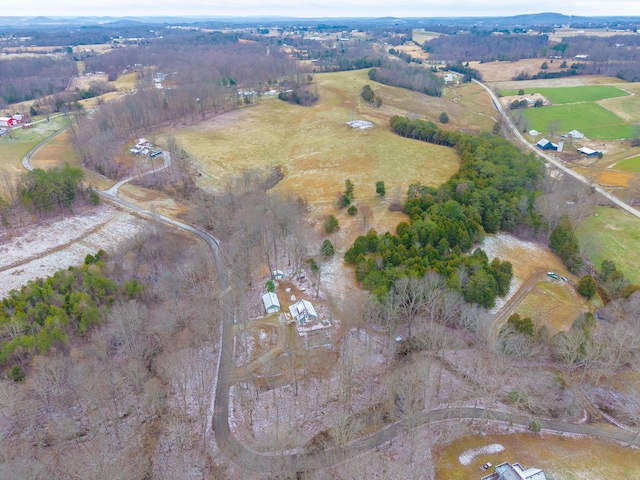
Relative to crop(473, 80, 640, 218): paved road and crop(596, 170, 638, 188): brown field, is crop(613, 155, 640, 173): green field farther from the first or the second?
crop(473, 80, 640, 218): paved road

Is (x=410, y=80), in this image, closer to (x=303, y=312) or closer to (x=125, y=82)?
(x=125, y=82)

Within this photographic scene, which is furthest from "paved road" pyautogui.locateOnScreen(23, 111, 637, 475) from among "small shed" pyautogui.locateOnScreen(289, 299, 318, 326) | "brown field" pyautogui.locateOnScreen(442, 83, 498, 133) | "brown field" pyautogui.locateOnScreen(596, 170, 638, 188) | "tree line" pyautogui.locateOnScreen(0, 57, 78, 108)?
"tree line" pyautogui.locateOnScreen(0, 57, 78, 108)

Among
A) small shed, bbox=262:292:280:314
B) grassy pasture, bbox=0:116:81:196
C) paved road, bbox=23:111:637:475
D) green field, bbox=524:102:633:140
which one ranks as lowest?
paved road, bbox=23:111:637:475

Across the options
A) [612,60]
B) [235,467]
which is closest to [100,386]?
[235,467]

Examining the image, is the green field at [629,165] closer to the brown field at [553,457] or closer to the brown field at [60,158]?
the brown field at [553,457]

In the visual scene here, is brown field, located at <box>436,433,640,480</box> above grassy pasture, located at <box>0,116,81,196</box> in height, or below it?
below

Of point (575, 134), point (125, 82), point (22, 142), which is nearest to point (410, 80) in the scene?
point (575, 134)
